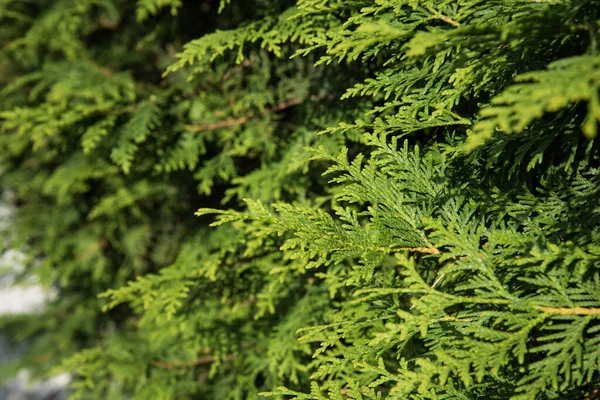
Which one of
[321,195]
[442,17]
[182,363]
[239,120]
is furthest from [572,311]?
[182,363]

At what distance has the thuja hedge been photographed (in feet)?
4.31

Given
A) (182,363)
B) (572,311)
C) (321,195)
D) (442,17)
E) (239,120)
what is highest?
(442,17)

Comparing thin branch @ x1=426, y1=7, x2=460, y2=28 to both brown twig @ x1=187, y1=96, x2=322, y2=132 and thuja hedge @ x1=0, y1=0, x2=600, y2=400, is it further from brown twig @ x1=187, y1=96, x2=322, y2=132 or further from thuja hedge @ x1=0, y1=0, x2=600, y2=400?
brown twig @ x1=187, y1=96, x2=322, y2=132

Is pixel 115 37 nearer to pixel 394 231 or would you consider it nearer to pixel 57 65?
pixel 57 65

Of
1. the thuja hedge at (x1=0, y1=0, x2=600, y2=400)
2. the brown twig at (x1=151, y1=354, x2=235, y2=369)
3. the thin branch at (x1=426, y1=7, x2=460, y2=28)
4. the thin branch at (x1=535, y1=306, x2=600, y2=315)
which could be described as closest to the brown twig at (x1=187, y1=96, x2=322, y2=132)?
the thuja hedge at (x1=0, y1=0, x2=600, y2=400)

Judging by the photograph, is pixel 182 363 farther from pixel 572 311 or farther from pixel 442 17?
pixel 442 17

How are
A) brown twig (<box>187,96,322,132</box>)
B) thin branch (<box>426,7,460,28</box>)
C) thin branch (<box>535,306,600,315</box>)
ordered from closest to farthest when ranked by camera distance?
thin branch (<box>535,306,600,315</box>), thin branch (<box>426,7,460,28</box>), brown twig (<box>187,96,322,132</box>)

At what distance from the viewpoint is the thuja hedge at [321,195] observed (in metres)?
1.31

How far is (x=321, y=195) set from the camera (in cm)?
252

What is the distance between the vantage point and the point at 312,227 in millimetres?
1547

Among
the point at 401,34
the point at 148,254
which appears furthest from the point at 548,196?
the point at 148,254

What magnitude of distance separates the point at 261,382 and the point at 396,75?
2.01 m

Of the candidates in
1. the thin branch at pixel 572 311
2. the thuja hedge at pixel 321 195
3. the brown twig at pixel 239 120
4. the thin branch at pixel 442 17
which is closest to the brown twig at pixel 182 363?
the thuja hedge at pixel 321 195

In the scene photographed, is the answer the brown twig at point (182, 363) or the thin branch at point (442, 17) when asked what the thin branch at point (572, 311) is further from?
the brown twig at point (182, 363)
